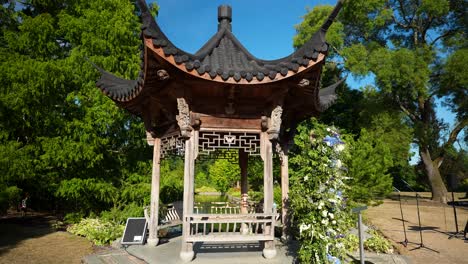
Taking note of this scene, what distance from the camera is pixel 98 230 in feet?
32.6

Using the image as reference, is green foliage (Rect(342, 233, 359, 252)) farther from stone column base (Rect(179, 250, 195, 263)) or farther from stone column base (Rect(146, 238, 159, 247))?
stone column base (Rect(146, 238, 159, 247))

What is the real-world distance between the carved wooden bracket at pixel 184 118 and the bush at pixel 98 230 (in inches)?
213

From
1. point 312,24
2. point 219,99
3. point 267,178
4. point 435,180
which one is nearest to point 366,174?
point 267,178

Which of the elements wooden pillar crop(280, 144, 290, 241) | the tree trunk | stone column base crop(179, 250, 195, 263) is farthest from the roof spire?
the tree trunk

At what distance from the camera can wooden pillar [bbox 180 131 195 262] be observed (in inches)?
232

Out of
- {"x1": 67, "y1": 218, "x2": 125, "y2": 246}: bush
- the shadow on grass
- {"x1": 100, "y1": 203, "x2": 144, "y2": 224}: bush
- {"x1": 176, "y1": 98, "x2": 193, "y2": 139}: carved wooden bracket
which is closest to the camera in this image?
{"x1": 176, "y1": 98, "x2": 193, "y2": 139}: carved wooden bracket

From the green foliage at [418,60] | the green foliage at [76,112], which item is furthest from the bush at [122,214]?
the green foliage at [418,60]

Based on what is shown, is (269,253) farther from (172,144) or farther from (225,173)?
(225,173)

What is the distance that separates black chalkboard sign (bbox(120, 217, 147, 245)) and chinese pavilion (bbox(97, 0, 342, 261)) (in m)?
0.20

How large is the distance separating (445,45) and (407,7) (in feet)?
14.9

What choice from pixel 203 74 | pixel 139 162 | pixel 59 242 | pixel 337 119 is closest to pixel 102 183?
pixel 139 162

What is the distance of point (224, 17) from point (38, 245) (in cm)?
856

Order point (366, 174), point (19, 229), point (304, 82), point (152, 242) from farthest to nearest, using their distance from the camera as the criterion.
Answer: point (366, 174)
point (19, 229)
point (152, 242)
point (304, 82)

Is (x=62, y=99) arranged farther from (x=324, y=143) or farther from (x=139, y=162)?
(x=324, y=143)
